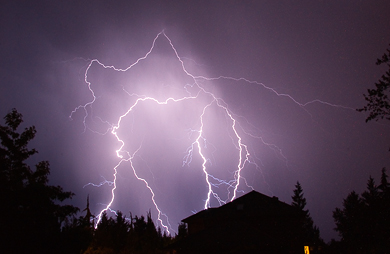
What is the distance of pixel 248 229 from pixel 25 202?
34.8ft

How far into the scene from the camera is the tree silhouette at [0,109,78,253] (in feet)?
25.6

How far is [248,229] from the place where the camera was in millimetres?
14797

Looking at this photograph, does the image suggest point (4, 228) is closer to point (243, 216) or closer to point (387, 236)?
point (243, 216)

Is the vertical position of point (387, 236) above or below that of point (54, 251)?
above

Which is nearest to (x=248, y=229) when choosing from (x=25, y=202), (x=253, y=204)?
(x=253, y=204)

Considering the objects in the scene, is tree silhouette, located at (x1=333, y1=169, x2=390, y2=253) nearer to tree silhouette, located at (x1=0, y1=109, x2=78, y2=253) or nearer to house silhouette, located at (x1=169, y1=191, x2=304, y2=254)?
house silhouette, located at (x1=169, y1=191, x2=304, y2=254)

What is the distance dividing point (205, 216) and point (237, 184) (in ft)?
17.5

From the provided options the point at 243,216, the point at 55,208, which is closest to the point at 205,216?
the point at 243,216

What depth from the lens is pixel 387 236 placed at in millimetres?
16406

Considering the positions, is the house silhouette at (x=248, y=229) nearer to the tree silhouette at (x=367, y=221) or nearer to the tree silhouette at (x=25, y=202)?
the tree silhouette at (x=367, y=221)

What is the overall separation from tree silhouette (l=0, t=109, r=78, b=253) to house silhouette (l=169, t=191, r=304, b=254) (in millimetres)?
8146

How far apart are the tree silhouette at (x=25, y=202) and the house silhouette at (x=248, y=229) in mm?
8146

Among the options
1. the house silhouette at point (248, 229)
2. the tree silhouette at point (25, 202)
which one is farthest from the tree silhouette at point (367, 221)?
the tree silhouette at point (25, 202)

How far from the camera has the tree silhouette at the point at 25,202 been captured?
7816 millimetres
